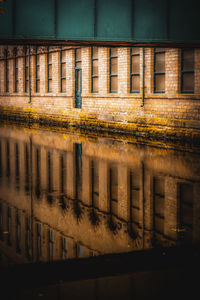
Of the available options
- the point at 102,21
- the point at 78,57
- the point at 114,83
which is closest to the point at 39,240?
the point at 102,21

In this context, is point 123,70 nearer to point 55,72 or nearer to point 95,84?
point 95,84

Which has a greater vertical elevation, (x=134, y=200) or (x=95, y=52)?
(x=95, y=52)

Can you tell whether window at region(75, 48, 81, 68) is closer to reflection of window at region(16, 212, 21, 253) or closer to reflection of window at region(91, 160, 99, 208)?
reflection of window at region(91, 160, 99, 208)

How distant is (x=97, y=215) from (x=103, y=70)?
19731 millimetres

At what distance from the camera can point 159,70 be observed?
23141mm

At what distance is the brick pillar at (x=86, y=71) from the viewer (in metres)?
29.3

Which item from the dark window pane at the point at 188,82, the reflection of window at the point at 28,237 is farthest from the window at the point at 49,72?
the reflection of window at the point at 28,237

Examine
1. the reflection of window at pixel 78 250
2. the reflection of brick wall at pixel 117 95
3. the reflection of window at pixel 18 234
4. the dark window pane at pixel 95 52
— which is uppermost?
the dark window pane at pixel 95 52

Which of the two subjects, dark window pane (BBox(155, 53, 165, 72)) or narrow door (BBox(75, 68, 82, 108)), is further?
narrow door (BBox(75, 68, 82, 108))

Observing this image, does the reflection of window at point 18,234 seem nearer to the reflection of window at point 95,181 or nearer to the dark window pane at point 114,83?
the reflection of window at point 95,181

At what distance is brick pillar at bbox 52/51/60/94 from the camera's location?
109ft

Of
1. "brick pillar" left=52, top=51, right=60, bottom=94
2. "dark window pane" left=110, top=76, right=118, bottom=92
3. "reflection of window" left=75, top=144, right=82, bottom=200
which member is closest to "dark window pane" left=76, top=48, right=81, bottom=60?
"brick pillar" left=52, top=51, right=60, bottom=94

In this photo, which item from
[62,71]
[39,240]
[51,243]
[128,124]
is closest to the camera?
[51,243]

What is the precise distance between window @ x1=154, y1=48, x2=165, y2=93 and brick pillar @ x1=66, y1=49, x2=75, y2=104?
8.59 meters
